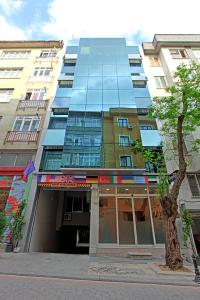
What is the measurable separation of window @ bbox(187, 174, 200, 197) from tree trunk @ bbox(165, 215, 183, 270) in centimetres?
534

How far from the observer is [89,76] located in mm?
18375

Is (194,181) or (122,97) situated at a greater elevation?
A: (122,97)

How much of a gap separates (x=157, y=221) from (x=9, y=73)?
20.6 m

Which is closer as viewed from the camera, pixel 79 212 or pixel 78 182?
pixel 78 182

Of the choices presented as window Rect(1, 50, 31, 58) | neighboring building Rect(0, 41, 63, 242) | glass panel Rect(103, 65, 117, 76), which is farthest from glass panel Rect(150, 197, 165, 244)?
window Rect(1, 50, 31, 58)

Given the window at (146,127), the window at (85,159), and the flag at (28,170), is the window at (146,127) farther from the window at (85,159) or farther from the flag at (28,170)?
the flag at (28,170)

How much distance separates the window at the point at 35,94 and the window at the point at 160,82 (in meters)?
11.9

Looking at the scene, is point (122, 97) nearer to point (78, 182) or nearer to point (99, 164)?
point (99, 164)

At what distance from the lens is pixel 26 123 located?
1532cm

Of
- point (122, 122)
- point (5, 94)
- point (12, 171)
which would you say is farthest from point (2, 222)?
point (5, 94)

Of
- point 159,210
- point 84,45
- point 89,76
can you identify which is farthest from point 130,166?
Result: point 84,45

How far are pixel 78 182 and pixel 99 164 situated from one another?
6.44 ft

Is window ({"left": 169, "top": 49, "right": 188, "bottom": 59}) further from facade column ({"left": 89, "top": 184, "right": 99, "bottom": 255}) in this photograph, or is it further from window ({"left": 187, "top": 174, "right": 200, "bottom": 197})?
facade column ({"left": 89, "top": 184, "right": 99, "bottom": 255})

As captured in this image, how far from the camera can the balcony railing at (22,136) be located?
1404 centimetres
